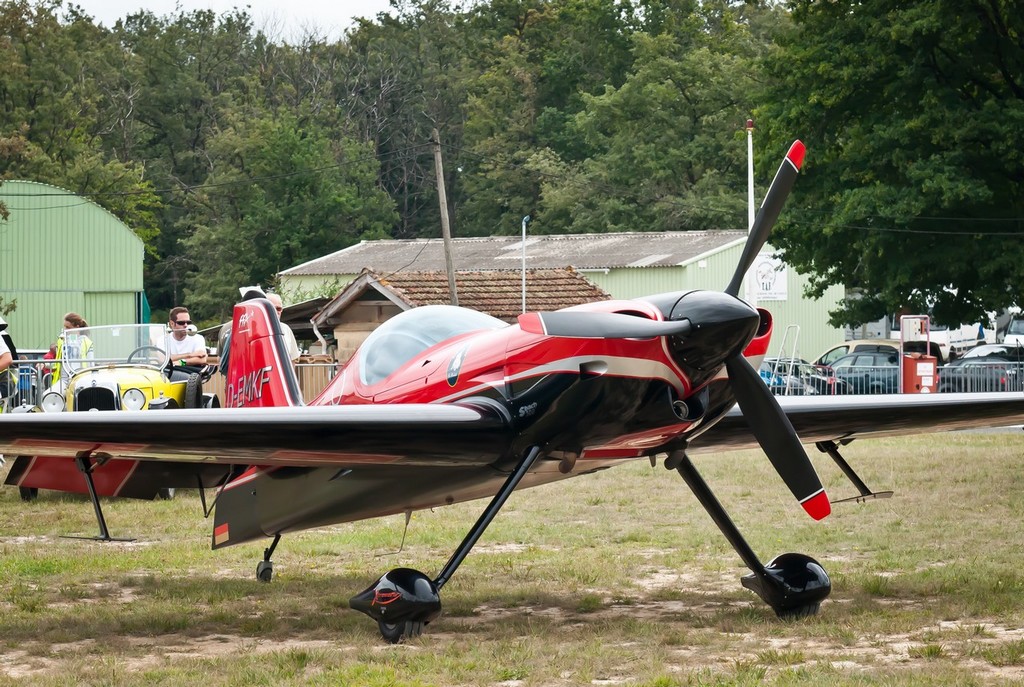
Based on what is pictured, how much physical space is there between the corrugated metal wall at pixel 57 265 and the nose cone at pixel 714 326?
41.1m

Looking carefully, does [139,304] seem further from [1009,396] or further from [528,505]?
[1009,396]

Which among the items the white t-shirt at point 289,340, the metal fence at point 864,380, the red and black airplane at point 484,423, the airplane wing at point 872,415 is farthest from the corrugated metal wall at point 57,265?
the airplane wing at point 872,415

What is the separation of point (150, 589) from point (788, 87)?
74.6ft

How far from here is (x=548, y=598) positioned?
8.51 metres

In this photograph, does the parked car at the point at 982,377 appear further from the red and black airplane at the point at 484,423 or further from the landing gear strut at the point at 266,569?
the landing gear strut at the point at 266,569

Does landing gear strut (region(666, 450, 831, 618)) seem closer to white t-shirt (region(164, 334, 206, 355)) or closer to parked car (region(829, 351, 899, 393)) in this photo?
white t-shirt (region(164, 334, 206, 355))

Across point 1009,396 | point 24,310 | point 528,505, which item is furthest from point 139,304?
point 1009,396

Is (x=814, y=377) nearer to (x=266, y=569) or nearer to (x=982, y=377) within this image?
(x=982, y=377)

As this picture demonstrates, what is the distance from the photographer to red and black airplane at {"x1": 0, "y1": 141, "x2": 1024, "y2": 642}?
6.77m

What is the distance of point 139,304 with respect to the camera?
46594 millimetres

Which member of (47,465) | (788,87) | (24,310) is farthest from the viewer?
(24,310)

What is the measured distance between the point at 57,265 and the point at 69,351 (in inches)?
1173

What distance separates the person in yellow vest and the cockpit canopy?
32.0 ft

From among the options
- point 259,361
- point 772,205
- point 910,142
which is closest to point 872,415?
point 772,205
